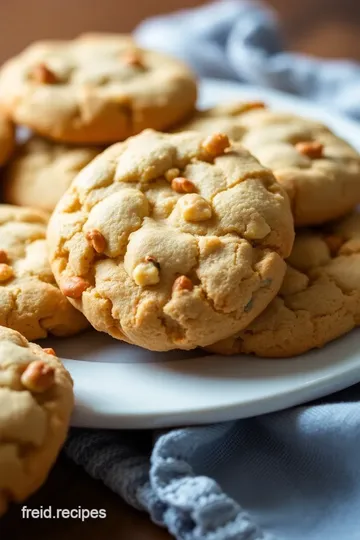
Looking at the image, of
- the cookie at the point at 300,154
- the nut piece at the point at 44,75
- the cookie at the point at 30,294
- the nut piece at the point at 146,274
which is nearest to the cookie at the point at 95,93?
the nut piece at the point at 44,75

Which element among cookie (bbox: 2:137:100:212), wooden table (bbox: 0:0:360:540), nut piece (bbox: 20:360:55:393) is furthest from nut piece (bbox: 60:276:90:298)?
wooden table (bbox: 0:0:360:540)

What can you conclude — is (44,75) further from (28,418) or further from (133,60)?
(28,418)

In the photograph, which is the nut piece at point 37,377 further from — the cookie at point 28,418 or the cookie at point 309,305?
the cookie at point 309,305

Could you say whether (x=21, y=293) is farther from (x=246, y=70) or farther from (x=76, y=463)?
(x=246, y=70)

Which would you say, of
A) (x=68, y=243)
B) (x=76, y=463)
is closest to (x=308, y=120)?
(x=68, y=243)

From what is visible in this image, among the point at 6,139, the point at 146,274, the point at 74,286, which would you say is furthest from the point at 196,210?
the point at 6,139

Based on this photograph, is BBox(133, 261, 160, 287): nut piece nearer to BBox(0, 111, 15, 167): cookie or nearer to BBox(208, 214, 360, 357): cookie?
BBox(208, 214, 360, 357): cookie
